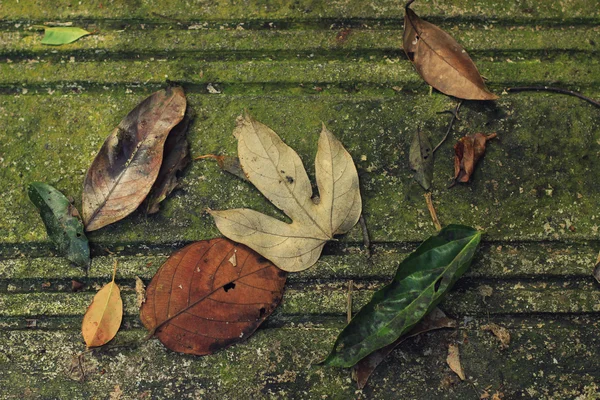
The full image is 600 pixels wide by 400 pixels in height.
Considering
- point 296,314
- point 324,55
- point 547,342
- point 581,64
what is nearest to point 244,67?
point 324,55

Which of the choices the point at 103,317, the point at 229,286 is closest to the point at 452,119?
the point at 229,286

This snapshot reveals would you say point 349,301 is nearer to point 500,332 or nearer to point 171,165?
→ point 500,332

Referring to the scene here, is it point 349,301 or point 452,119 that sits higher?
point 452,119

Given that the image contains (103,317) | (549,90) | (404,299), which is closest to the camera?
(404,299)

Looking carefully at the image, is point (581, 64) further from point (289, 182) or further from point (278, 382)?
point (278, 382)

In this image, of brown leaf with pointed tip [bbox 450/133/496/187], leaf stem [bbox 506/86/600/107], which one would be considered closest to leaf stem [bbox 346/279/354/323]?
brown leaf with pointed tip [bbox 450/133/496/187]

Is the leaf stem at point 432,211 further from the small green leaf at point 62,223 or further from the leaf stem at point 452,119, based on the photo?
the small green leaf at point 62,223

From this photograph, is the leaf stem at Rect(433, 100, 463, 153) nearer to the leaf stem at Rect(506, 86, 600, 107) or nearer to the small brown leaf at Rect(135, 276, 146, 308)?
the leaf stem at Rect(506, 86, 600, 107)
